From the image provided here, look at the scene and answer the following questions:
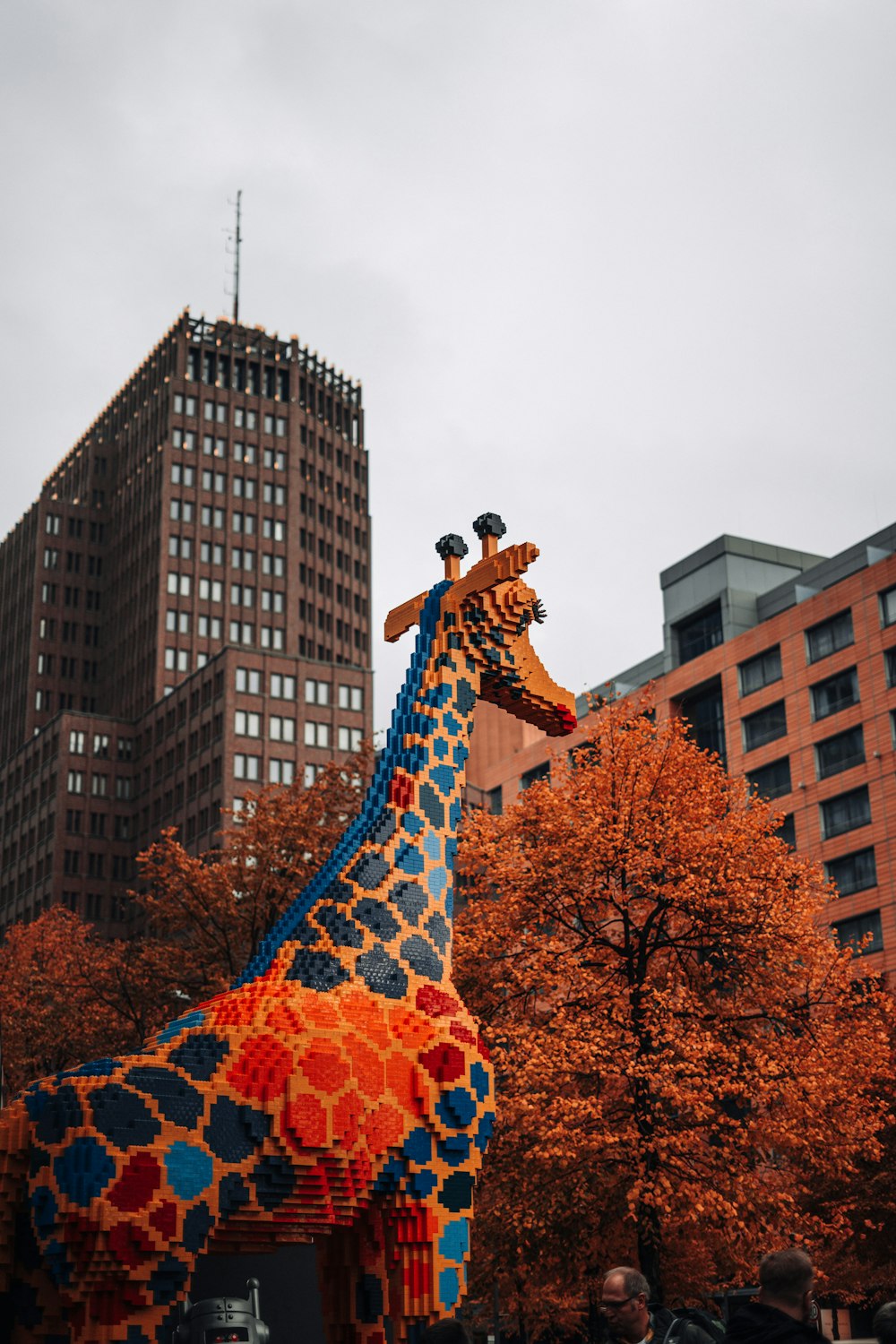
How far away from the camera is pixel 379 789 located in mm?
16125

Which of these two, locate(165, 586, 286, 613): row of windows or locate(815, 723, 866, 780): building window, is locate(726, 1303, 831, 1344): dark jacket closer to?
locate(815, 723, 866, 780): building window

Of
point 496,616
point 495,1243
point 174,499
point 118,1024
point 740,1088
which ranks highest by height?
point 174,499

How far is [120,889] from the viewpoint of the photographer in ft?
347

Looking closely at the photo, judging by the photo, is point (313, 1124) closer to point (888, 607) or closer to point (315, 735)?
point (888, 607)

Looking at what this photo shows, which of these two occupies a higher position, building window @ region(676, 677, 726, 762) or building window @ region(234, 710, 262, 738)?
building window @ region(234, 710, 262, 738)

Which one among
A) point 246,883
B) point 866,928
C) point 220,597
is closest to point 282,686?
point 220,597

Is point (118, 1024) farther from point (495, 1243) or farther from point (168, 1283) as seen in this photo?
point (168, 1283)

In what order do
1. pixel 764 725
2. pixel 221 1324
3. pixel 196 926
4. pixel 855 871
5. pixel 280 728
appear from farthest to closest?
pixel 280 728 < pixel 764 725 < pixel 855 871 < pixel 196 926 < pixel 221 1324

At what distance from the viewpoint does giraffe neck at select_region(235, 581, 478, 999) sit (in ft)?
49.3

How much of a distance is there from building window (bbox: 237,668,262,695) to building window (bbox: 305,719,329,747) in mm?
3851

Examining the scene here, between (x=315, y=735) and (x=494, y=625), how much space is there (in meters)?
80.2

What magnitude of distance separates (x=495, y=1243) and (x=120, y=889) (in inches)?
3378

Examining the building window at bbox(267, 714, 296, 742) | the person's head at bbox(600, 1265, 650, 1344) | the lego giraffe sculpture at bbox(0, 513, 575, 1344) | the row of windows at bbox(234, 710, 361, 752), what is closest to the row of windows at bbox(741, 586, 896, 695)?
the row of windows at bbox(234, 710, 361, 752)

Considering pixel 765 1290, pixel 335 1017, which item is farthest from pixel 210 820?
pixel 765 1290
